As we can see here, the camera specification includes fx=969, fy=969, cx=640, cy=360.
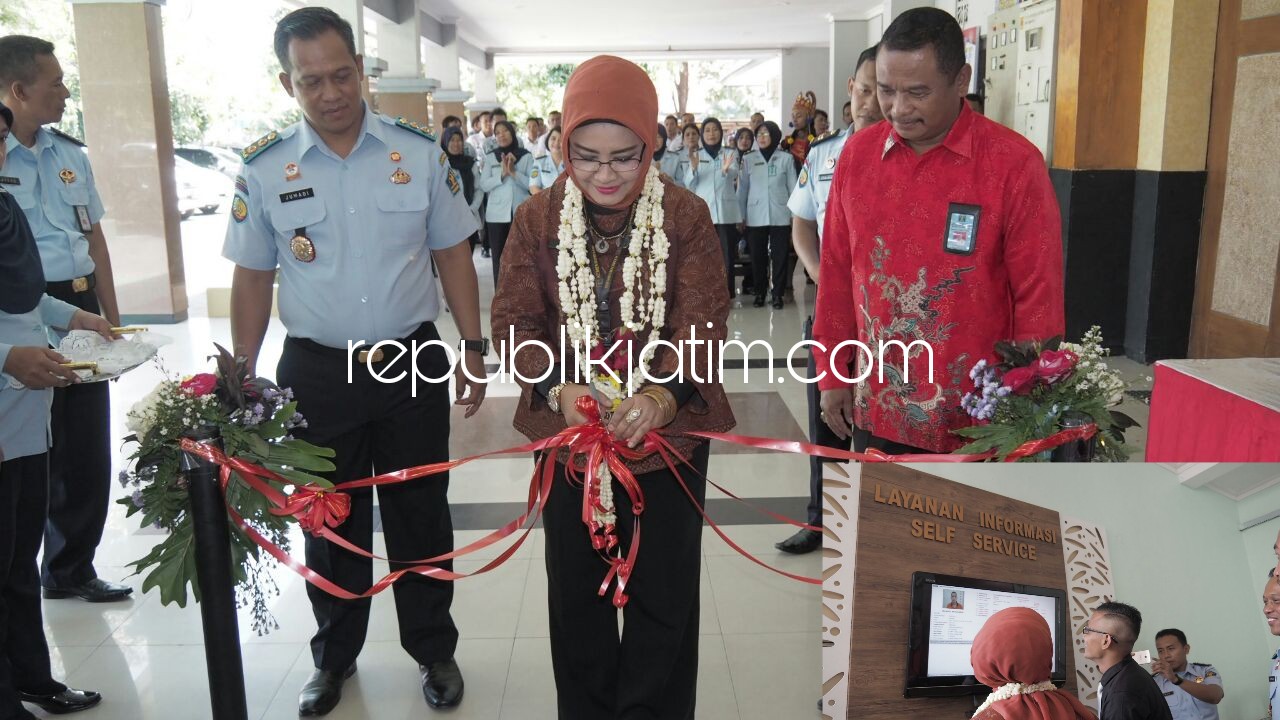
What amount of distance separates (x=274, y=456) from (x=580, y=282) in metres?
0.72

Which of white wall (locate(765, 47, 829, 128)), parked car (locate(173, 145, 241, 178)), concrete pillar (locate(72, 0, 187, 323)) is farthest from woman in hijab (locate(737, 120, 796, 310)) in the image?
white wall (locate(765, 47, 829, 128))

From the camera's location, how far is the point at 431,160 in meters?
2.41

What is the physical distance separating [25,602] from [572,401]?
1600mm

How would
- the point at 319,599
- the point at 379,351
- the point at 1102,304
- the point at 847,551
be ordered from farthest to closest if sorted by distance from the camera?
1. the point at 1102,304
2. the point at 319,599
3. the point at 379,351
4. the point at 847,551

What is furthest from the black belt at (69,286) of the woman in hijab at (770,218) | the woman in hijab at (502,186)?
the woman in hijab at (770,218)

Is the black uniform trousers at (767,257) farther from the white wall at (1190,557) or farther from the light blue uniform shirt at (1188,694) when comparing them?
the light blue uniform shirt at (1188,694)

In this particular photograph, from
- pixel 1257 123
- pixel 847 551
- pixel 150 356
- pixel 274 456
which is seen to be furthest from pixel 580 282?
pixel 1257 123

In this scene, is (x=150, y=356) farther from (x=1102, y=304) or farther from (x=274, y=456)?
(x=1102, y=304)

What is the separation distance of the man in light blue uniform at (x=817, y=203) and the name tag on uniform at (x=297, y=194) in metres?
1.41

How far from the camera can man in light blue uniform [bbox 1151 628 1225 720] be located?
91 cm

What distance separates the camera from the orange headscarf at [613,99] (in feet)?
5.30

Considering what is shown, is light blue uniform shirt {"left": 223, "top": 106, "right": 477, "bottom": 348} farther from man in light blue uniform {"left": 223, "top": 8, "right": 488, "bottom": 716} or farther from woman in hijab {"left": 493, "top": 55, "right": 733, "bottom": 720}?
woman in hijab {"left": 493, "top": 55, "right": 733, "bottom": 720}

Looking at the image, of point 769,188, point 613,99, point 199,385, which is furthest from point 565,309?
point 769,188

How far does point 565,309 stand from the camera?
70.0 inches
